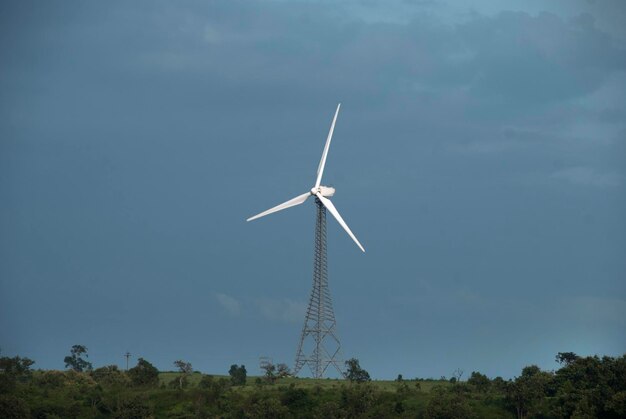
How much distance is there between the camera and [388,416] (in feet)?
635

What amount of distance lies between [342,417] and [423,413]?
1261cm

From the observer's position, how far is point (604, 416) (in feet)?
600

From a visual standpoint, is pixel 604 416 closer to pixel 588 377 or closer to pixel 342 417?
pixel 588 377

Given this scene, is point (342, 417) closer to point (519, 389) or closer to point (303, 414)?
point (303, 414)

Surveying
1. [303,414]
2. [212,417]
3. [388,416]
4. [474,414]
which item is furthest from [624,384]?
[212,417]

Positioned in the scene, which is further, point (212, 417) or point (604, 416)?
point (212, 417)

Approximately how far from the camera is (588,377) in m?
199

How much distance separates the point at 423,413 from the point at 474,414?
26.6 ft

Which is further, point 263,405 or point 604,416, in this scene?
point 263,405

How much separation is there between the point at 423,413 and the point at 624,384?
3027cm

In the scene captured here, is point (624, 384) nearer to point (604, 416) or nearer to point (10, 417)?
point (604, 416)

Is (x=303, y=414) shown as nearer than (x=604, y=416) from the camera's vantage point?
No

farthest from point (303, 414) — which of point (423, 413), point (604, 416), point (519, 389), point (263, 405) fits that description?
point (604, 416)

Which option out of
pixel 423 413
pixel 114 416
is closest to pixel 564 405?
pixel 423 413
